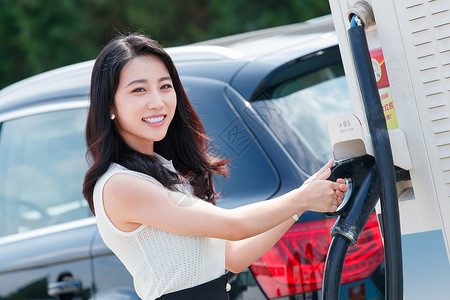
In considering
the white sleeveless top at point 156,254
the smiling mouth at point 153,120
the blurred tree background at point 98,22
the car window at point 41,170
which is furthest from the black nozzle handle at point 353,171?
the blurred tree background at point 98,22

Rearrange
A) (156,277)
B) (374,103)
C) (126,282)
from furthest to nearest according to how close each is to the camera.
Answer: (126,282), (156,277), (374,103)

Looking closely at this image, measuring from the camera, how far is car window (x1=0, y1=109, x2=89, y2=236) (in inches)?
118

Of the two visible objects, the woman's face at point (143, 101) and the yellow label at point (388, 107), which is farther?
the woman's face at point (143, 101)

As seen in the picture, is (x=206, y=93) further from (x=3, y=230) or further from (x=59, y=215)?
(x=3, y=230)

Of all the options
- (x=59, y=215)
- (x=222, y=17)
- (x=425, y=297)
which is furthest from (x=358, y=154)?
(x=222, y=17)

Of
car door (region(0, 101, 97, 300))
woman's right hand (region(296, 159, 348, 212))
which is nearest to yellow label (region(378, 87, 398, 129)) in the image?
woman's right hand (region(296, 159, 348, 212))

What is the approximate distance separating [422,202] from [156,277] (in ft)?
2.35

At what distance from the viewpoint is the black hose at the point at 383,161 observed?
5.36ft

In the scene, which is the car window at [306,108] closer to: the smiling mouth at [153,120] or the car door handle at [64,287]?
the smiling mouth at [153,120]

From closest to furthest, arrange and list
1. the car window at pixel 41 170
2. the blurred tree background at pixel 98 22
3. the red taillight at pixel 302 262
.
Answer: the red taillight at pixel 302 262, the car window at pixel 41 170, the blurred tree background at pixel 98 22

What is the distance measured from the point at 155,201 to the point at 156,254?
0.15m

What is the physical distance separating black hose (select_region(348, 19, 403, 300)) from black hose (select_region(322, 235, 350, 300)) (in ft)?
0.33

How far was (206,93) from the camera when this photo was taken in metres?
2.60

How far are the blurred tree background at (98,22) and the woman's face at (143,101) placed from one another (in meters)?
7.02
